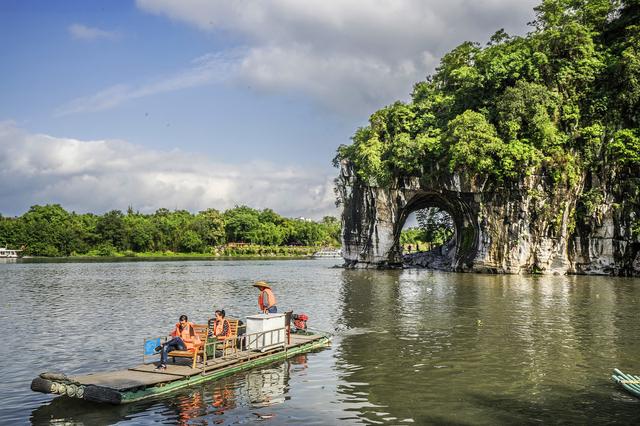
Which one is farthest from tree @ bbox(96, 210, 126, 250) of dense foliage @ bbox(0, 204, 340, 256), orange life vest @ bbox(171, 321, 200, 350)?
orange life vest @ bbox(171, 321, 200, 350)

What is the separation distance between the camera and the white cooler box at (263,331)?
57.7 ft

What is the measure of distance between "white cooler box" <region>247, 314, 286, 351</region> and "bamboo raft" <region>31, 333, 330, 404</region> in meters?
0.29

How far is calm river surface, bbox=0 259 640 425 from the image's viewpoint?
12.7 meters

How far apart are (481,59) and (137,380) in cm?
5629

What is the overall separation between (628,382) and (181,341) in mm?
11982

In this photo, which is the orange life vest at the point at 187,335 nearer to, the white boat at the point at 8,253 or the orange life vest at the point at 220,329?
the orange life vest at the point at 220,329

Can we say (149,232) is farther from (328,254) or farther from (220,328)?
(220,328)

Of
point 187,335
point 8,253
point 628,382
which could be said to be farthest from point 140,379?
point 8,253

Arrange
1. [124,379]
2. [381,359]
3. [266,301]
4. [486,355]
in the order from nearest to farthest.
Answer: [124,379]
[381,359]
[486,355]
[266,301]

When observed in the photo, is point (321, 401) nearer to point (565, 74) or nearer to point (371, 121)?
point (565, 74)

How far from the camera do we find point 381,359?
1811cm

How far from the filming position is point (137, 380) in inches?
537

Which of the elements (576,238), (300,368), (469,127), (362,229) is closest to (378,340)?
(300,368)

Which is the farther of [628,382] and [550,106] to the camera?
[550,106]
